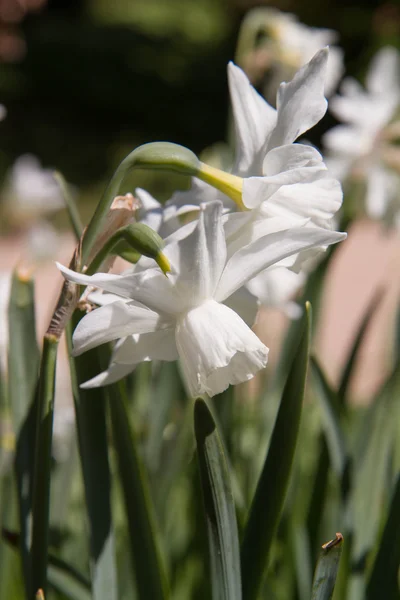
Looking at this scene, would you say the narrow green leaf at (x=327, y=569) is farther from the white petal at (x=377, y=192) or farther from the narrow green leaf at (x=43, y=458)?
the white petal at (x=377, y=192)

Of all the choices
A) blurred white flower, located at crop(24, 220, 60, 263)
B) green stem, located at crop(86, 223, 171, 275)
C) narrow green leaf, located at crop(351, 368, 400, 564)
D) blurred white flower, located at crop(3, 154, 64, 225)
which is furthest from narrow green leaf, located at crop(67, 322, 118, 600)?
blurred white flower, located at crop(3, 154, 64, 225)

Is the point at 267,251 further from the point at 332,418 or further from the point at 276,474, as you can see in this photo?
the point at 332,418

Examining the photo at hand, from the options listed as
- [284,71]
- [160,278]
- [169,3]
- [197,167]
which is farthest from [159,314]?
[169,3]

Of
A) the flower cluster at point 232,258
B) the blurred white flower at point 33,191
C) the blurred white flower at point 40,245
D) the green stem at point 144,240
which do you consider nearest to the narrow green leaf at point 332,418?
the flower cluster at point 232,258

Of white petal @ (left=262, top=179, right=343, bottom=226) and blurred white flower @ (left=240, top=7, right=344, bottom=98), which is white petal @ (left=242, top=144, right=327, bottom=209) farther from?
blurred white flower @ (left=240, top=7, right=344, bottom=98)

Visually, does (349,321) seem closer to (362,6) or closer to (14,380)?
(14,380)
